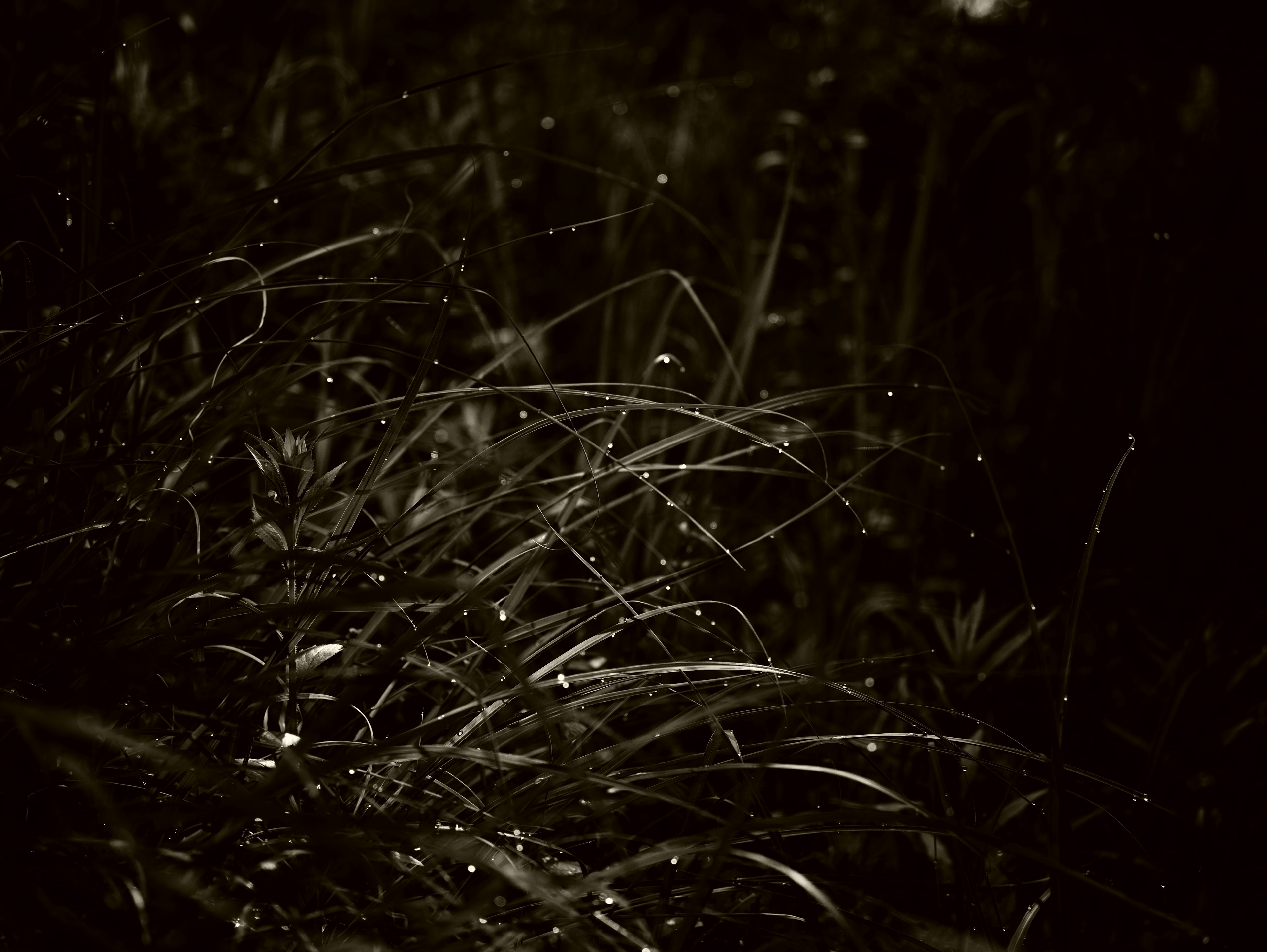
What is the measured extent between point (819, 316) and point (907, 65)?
0.77m

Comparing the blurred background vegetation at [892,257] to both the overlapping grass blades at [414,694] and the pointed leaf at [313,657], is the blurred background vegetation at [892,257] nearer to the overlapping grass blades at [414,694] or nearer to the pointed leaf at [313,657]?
the overlapping grass blades at [414,694]

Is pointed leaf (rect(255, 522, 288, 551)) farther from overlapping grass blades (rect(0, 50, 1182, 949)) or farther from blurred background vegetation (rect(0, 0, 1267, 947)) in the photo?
blurred background vegetation (rect(0, 0, 1267, 947))

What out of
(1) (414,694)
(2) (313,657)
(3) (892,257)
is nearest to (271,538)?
(2) (313,657)

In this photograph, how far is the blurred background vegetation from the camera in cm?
124

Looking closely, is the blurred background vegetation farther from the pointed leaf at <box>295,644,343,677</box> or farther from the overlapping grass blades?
the pointed leaf at <box>295,644,343,677</box>

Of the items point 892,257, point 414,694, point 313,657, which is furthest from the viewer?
point 892,257

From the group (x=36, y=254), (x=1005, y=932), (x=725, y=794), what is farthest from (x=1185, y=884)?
(x=36, y=254)

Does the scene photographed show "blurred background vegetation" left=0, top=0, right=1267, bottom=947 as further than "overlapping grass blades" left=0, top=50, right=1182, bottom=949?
Yes

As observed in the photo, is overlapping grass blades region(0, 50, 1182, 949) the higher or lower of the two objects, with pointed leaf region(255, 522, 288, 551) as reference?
lower

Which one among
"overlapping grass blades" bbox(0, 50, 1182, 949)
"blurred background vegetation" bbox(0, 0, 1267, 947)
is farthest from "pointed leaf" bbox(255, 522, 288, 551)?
"blurred background vegetation" bbox(0, 0, 1267, 947)

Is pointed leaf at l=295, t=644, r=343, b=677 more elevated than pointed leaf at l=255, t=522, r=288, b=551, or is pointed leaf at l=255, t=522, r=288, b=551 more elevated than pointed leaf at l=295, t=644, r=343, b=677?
pointed leaf at l=255, t=522, r=288, b=551

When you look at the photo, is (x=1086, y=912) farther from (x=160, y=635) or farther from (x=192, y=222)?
(x=192, y=222)

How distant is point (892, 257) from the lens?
2.18 meters

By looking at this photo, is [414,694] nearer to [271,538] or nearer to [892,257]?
[271,538]
